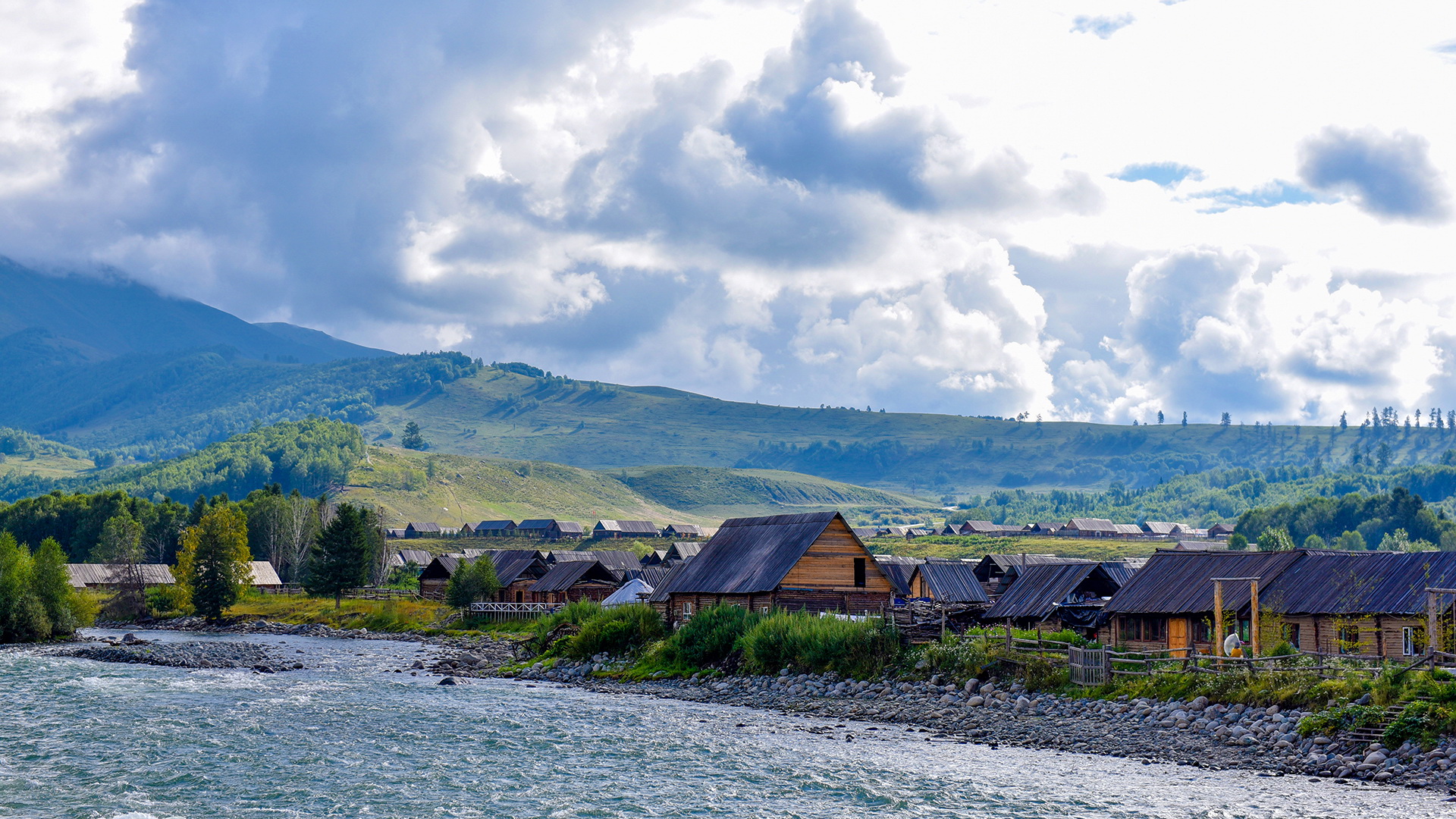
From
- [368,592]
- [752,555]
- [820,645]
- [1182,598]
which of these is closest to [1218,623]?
[1182,598]

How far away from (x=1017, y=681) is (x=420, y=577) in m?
88.6

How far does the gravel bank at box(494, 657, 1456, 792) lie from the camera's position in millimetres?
32969

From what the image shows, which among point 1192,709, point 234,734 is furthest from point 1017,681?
point 234,734

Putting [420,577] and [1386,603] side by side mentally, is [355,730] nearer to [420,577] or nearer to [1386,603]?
[1386,603]

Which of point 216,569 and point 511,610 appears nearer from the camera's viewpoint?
point 511,610

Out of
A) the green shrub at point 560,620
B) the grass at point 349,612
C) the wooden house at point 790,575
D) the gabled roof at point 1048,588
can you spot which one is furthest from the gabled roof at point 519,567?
the gabled roof at point 1048,588

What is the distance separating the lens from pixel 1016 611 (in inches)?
2349

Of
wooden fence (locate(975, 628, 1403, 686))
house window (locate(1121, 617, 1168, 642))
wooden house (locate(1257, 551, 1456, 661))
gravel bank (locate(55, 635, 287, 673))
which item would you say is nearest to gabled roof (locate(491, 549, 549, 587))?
gravel bank (locate(55, 635, 287, 673))

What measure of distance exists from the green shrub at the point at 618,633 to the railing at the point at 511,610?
94.7ft

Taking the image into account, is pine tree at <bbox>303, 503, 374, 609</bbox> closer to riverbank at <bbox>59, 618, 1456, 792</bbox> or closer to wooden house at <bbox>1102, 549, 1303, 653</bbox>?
riverbank at <bbox>59, 618, 1456, 792</bbox>

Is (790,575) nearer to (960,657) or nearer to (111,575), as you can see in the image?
(960,657)

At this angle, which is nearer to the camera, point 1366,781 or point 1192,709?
point 1366,781

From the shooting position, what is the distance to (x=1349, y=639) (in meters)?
46.7

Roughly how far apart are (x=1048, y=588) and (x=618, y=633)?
21.5 metres
